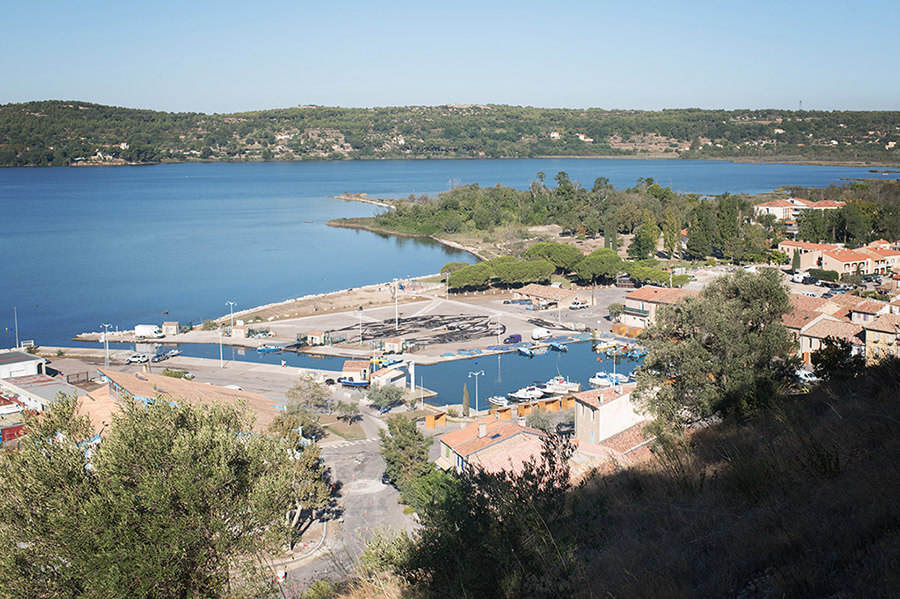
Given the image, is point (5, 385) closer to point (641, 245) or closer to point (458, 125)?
point (641, 245)

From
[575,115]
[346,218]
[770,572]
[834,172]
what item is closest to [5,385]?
[770,572]

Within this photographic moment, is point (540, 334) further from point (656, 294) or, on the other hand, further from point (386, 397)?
point (386, 397)

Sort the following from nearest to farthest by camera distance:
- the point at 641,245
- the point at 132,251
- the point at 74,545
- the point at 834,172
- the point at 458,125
A: the point at 74,545
the point at 641,245
the point at 132,251
the point at 834,172
the point at 458,125

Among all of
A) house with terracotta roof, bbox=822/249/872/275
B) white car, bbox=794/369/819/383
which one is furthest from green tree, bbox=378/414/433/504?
house with terracotta roof, bbox=822/249/872/275

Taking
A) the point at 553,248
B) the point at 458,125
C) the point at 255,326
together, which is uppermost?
the point at 458,125

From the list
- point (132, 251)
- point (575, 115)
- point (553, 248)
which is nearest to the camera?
point (553, 248)

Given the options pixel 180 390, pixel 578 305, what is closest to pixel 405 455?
pixel 180 390

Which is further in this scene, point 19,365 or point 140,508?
point 19,365

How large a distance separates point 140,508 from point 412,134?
176 meters

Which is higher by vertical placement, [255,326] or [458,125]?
[458,125]

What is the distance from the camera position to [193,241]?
191 feet

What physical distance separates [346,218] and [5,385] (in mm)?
52969

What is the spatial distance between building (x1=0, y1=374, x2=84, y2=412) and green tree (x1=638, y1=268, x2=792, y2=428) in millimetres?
15932

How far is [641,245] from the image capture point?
44188mm
